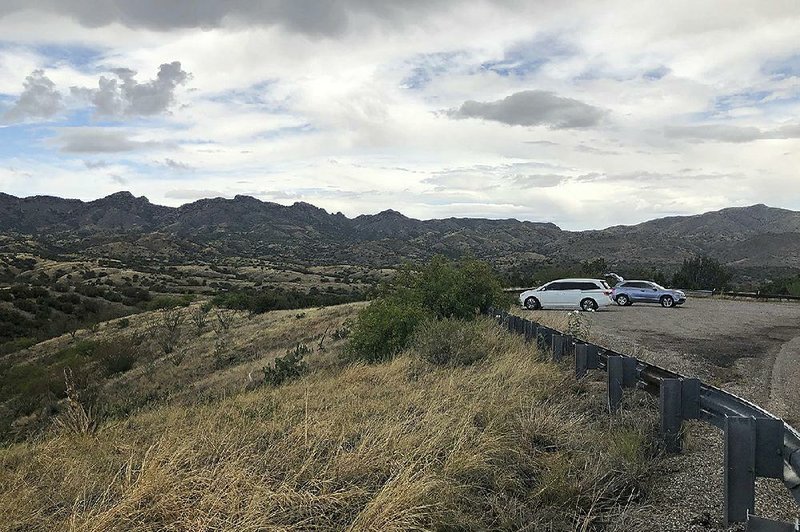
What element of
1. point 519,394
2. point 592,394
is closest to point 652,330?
point 592,394

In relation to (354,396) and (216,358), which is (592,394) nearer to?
(354,396)

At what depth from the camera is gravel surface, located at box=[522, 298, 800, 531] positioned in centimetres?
450

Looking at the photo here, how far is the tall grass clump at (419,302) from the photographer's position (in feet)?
50.0

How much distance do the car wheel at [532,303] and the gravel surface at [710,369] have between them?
357 centimetres

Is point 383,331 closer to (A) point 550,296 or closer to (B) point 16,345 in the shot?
(A) point 550,296

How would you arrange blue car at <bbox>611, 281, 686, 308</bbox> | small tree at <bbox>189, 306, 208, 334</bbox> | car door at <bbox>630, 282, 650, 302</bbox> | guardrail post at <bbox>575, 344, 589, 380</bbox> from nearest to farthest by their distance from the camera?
guardrail post at <bbox>575, 344, 589, 380</bbox> → blue car at <bbox>611, 281, 686, 308</bbox> → car door at <bbox>630, 282, 650, 302</bbox> → small tree at <bbox>189, 306, 208, 334</bbox>

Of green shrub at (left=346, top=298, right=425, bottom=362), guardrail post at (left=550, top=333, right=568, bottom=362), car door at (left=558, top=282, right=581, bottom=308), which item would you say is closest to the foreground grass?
guardrail post at (left=550, top=333, right=568, bottom=362)

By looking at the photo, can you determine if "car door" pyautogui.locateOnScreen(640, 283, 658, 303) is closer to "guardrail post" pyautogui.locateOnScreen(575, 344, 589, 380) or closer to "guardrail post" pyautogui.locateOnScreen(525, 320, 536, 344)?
"guardrail post" pyautogui.locateOnScreen(525, 320, 536, 344)

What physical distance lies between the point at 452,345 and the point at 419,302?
18.0 feet

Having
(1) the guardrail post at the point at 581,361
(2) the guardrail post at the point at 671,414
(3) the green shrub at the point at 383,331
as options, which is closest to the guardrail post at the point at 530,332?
(1) the guardrail post at the point at 581,361

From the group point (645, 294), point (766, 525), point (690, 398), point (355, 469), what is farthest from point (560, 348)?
point (645, 294)

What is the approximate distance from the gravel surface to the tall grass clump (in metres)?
2.39

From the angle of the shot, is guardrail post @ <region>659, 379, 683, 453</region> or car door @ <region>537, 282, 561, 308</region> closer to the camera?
guardrail post @ <region>659, 379, 683, 453</region>

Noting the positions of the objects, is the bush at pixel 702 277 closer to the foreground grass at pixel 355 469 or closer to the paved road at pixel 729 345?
the paved road at pixel 729 345
